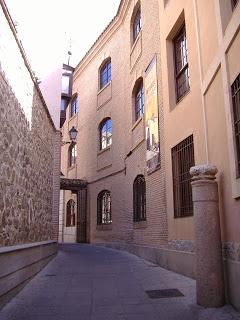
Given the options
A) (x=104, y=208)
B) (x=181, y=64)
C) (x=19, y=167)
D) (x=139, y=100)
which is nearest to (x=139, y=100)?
(x=139, y=100)

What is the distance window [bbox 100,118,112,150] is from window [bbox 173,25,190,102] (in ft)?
29.4

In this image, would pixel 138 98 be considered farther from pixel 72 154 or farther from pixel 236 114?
pixel 72 154

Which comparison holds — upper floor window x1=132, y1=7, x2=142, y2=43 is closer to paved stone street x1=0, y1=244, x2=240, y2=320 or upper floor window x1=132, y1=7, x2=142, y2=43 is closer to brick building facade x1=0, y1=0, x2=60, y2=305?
brick building facade x1=0, y1=0, x2=60, y2=305

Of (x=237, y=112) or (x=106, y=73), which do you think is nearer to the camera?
(x=237, y=112)

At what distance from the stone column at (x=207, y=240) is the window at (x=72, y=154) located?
18717 mm

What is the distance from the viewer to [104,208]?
19391mm

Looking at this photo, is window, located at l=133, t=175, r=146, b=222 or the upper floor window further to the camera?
the upper floor window

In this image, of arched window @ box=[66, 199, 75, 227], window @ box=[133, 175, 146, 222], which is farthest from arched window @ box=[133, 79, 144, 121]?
arched window @ box=[66, 199, 75, 227]

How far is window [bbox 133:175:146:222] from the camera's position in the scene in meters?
13.6

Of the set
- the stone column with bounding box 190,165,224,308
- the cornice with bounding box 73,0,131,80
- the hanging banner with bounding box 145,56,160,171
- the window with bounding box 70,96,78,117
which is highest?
the cornice with bounding box 73,0,131,80

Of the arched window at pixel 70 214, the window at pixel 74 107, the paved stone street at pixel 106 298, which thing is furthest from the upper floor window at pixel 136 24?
the arched window at pixel 70 214

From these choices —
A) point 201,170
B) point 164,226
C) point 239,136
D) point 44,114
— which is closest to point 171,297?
point 201,170

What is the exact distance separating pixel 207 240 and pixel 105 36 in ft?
54.7

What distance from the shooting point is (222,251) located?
6.23 meters
